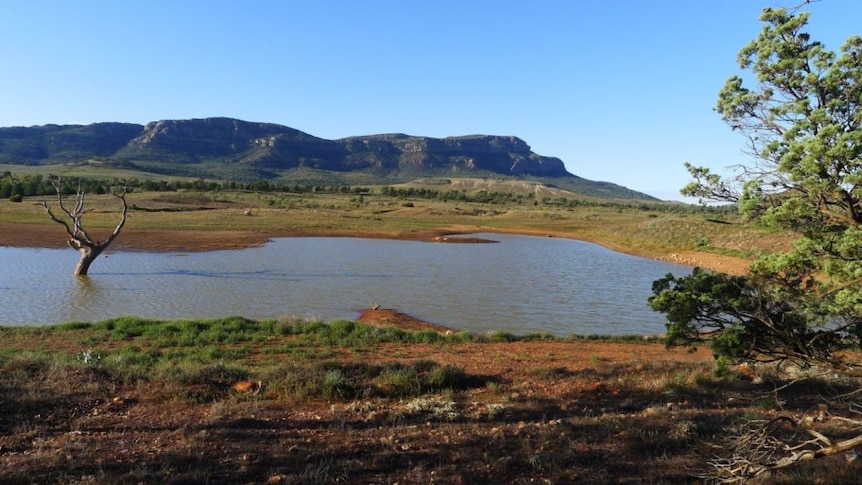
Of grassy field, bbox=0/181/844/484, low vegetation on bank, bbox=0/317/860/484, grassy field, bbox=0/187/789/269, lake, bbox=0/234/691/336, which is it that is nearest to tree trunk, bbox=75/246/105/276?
lake, bbox=0/234/691/336

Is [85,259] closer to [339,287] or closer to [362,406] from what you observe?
[339,287]

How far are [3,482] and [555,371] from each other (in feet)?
32.1

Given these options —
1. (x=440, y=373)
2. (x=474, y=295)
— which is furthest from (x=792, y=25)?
(x=474, y=295)

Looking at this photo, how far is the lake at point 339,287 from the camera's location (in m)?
21.7

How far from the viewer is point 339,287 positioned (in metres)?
28.2

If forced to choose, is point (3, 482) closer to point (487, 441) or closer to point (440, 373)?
point (487, 441)

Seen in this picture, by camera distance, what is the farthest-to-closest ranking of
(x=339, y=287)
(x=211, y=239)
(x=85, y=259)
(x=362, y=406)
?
1. (x=211, y=239)
2. (x=85, y=259)
3. (x=339, y=287)
4. (x=362, y=406)

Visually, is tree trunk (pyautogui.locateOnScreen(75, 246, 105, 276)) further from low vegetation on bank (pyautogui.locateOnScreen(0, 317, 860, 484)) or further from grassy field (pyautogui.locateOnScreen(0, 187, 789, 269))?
grassy field (pyautogui.locateOnScreen(0, 187, 789, 269))

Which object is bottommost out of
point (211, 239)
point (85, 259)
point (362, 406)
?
point (211, 239)

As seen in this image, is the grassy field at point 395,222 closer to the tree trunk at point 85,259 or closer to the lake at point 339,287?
the lake at point 339,287

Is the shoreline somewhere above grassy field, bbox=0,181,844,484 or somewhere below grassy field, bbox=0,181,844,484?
below

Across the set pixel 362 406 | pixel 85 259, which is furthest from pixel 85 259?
pixel 362 406

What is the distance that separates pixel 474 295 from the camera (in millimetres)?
27109

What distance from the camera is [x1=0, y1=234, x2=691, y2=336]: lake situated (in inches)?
854
